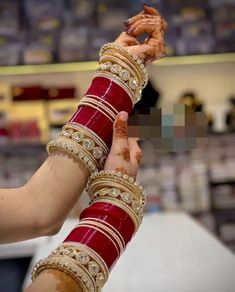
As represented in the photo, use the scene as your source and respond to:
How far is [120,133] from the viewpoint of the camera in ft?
1.88

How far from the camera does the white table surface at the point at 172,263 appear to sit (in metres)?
0.94

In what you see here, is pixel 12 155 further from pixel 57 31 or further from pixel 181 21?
pixel 181 21

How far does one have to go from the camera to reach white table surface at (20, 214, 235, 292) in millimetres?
943

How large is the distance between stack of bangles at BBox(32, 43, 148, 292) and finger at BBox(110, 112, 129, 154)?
0.02 meters

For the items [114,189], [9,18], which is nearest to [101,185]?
[114,189]

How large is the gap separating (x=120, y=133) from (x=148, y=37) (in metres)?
0.13

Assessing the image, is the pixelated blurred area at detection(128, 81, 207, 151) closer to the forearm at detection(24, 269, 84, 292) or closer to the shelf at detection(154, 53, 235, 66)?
the forearm at detection(24, 269, 84, 292)

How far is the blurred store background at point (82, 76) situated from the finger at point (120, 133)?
58.2 inches

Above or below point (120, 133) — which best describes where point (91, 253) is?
below

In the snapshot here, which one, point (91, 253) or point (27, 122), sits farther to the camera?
point (27, 122)

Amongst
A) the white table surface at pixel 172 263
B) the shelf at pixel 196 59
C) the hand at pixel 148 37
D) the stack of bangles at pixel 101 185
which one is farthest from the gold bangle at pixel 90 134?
the shelf at pixel 196 59

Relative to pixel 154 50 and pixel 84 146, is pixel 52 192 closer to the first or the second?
pixel 84 146

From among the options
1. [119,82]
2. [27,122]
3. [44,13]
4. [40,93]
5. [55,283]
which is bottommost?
[55,283]

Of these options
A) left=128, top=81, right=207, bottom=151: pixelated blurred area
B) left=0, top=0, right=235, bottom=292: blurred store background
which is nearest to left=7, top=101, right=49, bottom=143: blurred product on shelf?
left=0, top=0, right=235, bottom=292: blurred store background
